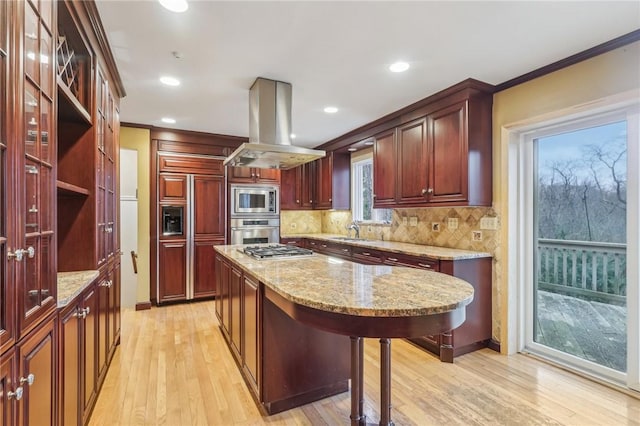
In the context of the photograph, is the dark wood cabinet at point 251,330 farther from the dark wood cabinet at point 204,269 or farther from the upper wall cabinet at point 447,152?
the dark wood cabinet at point 204,269

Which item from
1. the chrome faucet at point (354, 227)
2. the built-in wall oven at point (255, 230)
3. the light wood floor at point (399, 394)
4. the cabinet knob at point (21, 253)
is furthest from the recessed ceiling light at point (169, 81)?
the chrome faucet at point (354, 227)

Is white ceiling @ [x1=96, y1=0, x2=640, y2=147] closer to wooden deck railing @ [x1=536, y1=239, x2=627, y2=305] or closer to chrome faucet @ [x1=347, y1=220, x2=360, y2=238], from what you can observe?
wooden deck railing @ [x1=536, y1=239, x2=627, y2=305]

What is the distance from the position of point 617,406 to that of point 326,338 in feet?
6.32

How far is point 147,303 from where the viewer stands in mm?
4219

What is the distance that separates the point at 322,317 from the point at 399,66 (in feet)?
6.77

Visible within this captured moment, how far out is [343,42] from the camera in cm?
216

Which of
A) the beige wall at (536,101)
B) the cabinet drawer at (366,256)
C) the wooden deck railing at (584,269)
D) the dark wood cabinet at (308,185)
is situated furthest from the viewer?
the dark wood cabinet at (308,185)

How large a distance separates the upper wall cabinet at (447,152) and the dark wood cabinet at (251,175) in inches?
82.7

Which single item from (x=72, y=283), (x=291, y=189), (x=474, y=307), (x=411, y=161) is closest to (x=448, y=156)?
(x=411, y=161)

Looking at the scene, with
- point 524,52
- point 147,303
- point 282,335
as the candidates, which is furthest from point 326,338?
point 147,303

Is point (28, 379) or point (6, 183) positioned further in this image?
point (28, 379)

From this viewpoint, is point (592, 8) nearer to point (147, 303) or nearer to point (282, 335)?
point (282, 335)

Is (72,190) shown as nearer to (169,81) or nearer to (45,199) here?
(45,199)

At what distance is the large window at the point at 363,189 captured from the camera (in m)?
4.96
